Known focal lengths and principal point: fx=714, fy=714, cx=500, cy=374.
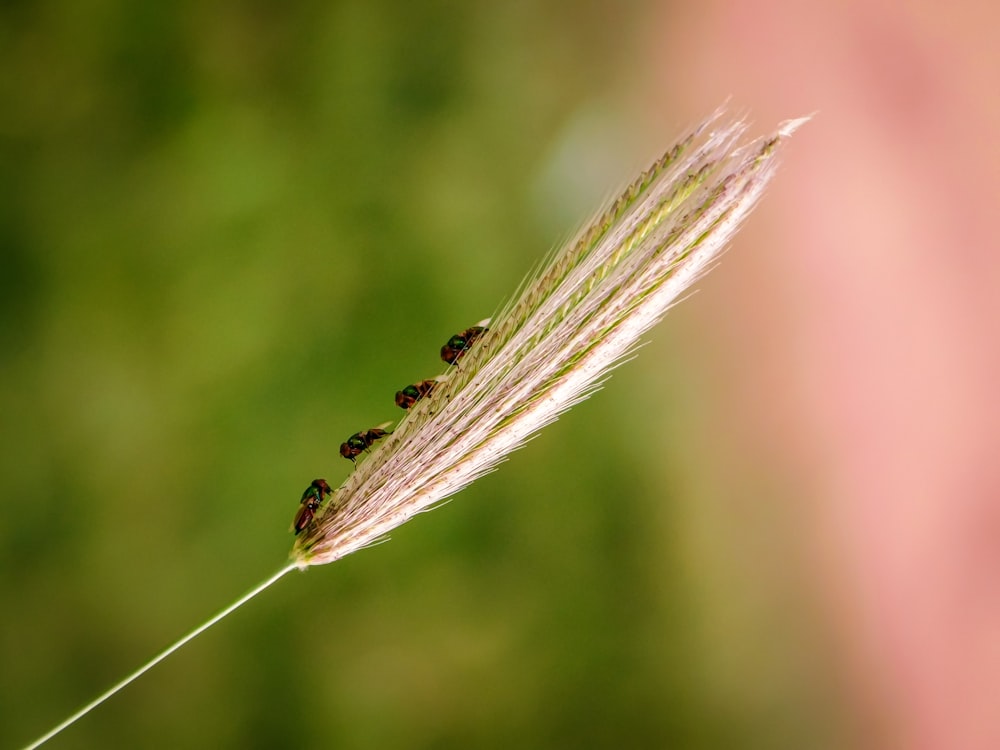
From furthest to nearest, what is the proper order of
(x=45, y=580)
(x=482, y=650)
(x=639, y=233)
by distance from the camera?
(x=482, y=650) → (x=45, y=580) → (x=639, y=233)

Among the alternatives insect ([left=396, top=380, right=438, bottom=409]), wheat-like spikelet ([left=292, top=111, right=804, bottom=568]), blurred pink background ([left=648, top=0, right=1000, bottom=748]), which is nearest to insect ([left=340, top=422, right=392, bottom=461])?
insect ([left=396, top=380, right=438, bottom=409])

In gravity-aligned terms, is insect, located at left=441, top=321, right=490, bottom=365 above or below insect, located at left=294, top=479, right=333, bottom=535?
above

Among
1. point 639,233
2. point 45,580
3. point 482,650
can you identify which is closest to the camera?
point 639,233

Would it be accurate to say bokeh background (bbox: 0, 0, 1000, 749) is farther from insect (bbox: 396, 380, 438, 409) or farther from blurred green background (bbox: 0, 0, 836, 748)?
insect (bbox: 396, 380, 438, 409)

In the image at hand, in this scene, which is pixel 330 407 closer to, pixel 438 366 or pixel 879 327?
pixel 438 366

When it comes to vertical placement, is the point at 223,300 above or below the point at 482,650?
above

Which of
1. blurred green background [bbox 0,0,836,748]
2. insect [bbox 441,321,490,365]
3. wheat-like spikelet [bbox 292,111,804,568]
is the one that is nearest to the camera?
wheat-like spikelet [bbox 292,111,804,568]

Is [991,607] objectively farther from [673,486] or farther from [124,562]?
[124,562]

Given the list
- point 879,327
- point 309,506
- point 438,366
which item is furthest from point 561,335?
point 879,327

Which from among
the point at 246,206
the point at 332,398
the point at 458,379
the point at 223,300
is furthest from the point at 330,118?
the point at 458,379
